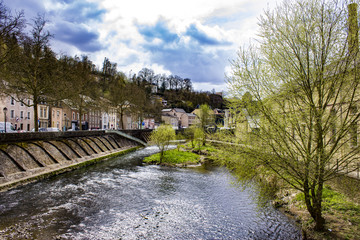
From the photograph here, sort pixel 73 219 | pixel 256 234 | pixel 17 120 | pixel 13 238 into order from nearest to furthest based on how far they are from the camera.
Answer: pixel 13 238 → pixel 256 234 → pixel 73 219 → pixel 17 120

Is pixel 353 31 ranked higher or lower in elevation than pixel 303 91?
higher

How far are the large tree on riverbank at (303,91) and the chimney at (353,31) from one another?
1.1 inches

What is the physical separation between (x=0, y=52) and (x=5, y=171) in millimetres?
10631

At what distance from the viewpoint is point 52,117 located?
61219 millimetres

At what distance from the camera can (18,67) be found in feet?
82.9

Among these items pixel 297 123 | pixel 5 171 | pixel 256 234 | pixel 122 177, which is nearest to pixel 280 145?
pixel 297 123

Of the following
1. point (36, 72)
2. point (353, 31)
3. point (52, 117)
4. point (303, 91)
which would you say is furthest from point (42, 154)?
point (52, 117)

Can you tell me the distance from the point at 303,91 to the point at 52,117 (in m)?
62.6

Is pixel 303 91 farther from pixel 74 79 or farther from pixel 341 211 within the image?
pixel 74 79

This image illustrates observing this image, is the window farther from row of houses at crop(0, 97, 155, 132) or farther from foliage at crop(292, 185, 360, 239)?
row of houses at crop(0, 97, 155, 132)

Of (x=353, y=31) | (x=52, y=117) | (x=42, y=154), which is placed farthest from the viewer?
(x=52, y=117)

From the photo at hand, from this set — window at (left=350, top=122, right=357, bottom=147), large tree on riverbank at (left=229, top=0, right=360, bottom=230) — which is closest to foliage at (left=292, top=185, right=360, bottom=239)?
large tree on riverbank at (left=229, top=0, right=360, bottom=230)

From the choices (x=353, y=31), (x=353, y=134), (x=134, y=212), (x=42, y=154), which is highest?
(x=353, y=31)

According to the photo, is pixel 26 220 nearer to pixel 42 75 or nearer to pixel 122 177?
pixel 122 177
